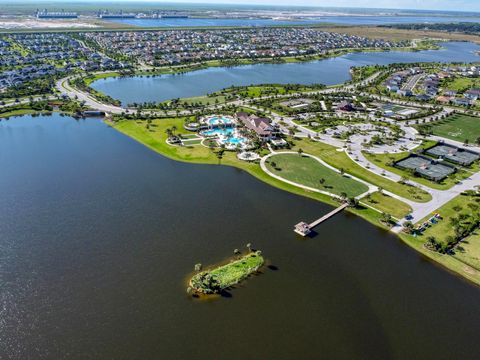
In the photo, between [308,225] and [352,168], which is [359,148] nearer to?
[352,168]

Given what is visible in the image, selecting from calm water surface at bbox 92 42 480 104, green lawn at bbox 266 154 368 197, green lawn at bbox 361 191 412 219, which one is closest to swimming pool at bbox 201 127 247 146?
green lawn at bbox 266 154 368 197

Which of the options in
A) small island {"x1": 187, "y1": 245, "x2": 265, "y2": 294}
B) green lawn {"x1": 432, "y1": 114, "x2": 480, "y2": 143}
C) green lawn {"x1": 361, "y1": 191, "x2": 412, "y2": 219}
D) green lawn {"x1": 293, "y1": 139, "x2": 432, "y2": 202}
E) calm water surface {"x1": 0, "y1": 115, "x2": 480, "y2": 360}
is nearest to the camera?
calm water surface {"x1": 0, "y1": 115, "x2": 480, "y2": 360}

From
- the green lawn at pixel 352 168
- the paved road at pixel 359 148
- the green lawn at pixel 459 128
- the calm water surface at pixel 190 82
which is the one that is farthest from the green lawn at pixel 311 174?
the calm water surface at pixel 190 82

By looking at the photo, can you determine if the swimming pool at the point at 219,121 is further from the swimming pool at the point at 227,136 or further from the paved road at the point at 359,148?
the paved road at the point at 359,148

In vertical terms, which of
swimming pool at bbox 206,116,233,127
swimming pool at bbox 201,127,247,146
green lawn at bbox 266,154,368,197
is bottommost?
green lawn at bbox 266,154,368,197

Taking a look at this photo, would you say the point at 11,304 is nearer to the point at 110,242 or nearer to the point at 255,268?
the point at 110,242

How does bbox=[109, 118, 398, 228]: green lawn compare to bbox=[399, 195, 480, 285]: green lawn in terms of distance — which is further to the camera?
bbox=[109, 118, 398, 228]: green lawn

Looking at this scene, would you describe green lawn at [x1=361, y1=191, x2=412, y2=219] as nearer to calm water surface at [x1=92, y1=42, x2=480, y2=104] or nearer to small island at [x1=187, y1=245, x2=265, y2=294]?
small island at [x1=187, y1=245, x2=265, y2=294]
